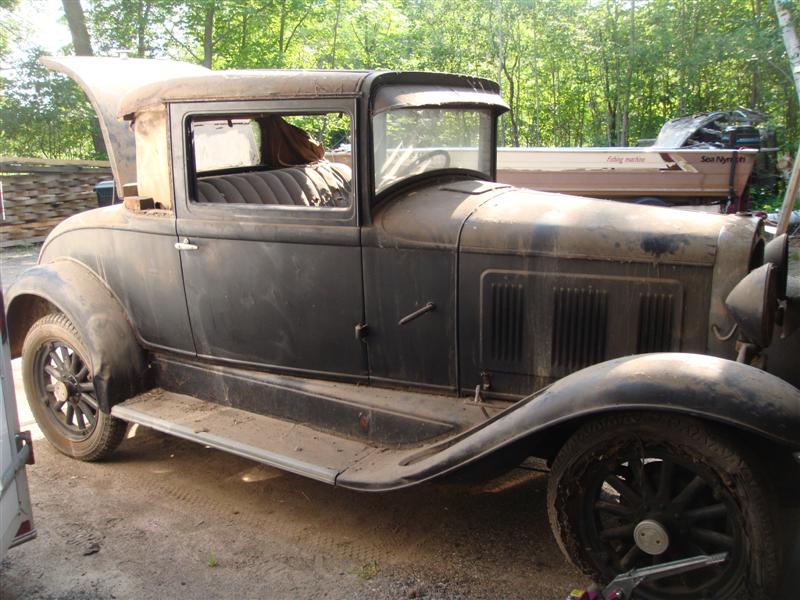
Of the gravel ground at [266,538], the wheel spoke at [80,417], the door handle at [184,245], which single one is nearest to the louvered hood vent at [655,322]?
the gravel ground at [266,538]

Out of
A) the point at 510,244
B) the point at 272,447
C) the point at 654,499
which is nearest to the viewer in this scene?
the point at 654,499

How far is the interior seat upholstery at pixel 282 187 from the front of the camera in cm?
386

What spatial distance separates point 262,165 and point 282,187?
0.52 meters

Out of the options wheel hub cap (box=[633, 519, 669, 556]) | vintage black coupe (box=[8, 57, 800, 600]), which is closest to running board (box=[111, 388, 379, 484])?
vintage black coupe (box=[8, 57, 800, 600])

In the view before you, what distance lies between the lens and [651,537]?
2.51 m

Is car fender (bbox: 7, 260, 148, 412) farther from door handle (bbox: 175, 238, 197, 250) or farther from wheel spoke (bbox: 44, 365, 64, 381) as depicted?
door handle (bbox: 175, 238, 197, 250)

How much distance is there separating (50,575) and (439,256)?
7.26ft

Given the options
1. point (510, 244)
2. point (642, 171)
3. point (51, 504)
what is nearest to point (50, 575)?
point (51, 504)

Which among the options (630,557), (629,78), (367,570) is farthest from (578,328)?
(629,78)

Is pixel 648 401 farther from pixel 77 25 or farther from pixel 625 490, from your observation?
pixel 77 25

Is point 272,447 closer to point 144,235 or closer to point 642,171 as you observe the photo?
point 144,235

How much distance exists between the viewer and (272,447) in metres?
3.33

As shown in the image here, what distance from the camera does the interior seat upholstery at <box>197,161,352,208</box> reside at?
12.7ft

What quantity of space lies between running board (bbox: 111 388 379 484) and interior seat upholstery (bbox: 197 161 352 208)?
3.72 feet
